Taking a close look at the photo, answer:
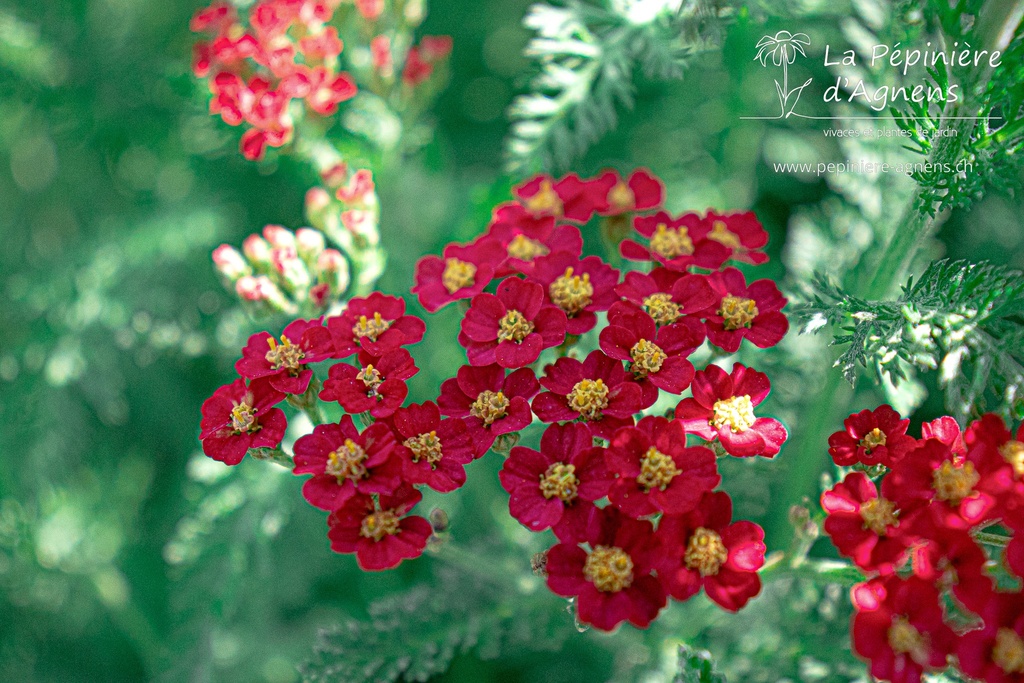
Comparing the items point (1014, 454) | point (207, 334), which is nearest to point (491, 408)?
point (1014, 454)

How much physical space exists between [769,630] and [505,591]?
0.58 m

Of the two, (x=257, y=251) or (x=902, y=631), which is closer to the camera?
(x=902, y=631)

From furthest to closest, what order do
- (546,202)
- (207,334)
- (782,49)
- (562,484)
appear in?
(207,334) < (782,49) < (546,202) < (562,484)

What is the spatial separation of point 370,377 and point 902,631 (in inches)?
31.4

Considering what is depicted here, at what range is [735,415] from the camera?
45.3 inches

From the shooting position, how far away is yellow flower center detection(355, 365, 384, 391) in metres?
1.19

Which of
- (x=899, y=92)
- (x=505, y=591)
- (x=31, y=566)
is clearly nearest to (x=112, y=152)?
(x=31, y=566)

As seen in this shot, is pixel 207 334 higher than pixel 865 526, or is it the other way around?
pixel 865 526

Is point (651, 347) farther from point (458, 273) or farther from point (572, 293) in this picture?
point (458, 273)

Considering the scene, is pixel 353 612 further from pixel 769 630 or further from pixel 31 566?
pixel 769 630

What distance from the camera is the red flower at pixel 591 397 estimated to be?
1.14m

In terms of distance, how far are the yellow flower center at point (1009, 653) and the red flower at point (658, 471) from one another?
363mm

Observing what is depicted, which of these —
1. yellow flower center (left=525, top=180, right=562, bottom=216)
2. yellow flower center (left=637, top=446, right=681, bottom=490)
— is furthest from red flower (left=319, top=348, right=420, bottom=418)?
yellow flower center (left=525, top=180, right=562, bottom=216)

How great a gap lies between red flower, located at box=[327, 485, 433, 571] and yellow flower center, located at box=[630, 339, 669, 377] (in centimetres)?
39
